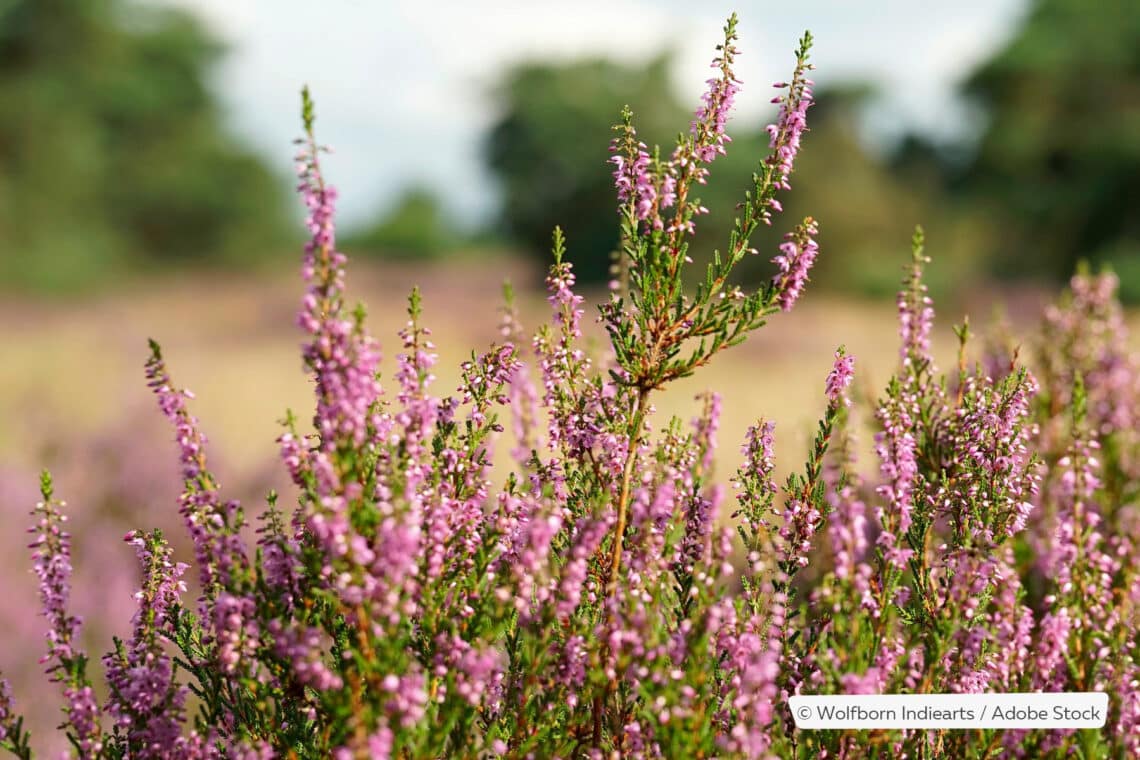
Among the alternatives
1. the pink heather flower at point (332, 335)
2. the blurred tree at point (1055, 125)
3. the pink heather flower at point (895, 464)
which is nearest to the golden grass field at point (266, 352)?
the pink heather flower at point (895, 464)

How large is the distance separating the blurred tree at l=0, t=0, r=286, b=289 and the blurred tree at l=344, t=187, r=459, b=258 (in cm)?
2150

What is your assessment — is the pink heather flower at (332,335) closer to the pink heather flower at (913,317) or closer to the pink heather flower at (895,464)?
the pink heather flower at (895,464)

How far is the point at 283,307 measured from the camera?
42250mm

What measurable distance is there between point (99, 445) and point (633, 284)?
34.9 feet

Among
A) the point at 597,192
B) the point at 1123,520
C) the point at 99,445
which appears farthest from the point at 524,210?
the point at 1123,520

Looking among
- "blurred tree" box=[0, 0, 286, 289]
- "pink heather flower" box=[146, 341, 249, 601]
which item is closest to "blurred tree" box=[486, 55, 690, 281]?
"blurred tree" box=[0, 0, 286, 289]

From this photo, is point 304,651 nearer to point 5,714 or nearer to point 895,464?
point 5,714

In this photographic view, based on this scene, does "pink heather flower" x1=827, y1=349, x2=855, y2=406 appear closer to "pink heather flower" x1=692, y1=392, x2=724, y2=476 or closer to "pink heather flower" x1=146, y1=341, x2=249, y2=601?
"pink heather flower" x1=692, y1=392, x2=724, y2=476

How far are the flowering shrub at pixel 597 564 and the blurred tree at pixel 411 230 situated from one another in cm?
7734

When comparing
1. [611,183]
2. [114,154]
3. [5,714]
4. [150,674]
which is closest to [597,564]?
[150,674]

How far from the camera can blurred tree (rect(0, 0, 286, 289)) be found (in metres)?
49.0

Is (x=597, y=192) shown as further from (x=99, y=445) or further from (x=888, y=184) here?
(x=99, y=445)

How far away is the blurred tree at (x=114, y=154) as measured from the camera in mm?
48969

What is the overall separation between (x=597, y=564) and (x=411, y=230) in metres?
82.9
